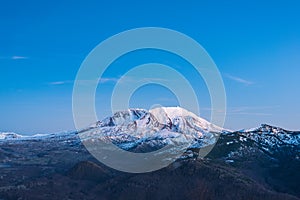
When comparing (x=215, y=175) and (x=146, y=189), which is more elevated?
(x=215, y=175)

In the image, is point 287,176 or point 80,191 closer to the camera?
point 80,191

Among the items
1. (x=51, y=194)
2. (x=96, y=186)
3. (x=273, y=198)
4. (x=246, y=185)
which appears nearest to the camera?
(x=273, y=198)

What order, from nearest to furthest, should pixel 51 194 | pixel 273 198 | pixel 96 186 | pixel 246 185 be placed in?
pixel 273 198, pixel 246 185, pixel 51 194, pixel 96 186

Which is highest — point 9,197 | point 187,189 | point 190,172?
point 190,172

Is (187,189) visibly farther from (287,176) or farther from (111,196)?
(287,176)

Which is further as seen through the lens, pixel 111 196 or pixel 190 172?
pixel 190 172

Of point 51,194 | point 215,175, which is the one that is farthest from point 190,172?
point 51,194

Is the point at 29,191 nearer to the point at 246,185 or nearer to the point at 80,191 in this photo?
the point at 80,191

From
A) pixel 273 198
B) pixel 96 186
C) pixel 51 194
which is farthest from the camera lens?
pixel 96 186

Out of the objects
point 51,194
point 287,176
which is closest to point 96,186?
point 51,194
